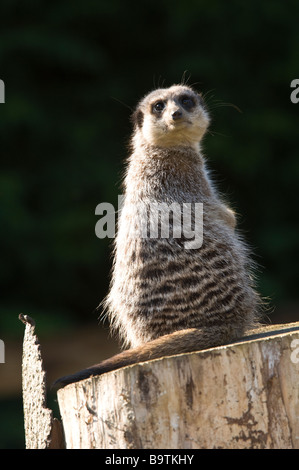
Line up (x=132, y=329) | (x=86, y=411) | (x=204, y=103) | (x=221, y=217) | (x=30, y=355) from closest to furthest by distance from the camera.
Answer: (x=86, y=411) < (x=30, y=355) < (x=132, y=329) < (x=221, y=217) < (x=204, y=103)

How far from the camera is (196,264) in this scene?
3158mm

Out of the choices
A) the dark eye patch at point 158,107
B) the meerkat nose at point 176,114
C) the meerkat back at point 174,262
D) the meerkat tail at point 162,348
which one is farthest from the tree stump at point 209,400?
the dark eye patch at point 158,107

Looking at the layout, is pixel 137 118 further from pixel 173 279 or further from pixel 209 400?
pixel 209 400

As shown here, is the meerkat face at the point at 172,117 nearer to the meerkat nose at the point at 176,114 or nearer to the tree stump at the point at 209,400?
the meerkat nose at the point at 176,114

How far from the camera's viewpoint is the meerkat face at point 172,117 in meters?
3.80

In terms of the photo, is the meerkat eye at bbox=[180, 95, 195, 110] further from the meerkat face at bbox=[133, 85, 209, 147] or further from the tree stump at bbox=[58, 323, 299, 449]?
the tree stump at bbox=[58, 323, 299, 449]

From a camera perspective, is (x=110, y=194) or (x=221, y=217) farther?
(x=110, y=194)

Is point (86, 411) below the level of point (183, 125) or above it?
below

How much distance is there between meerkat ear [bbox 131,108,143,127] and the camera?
4123 mm
